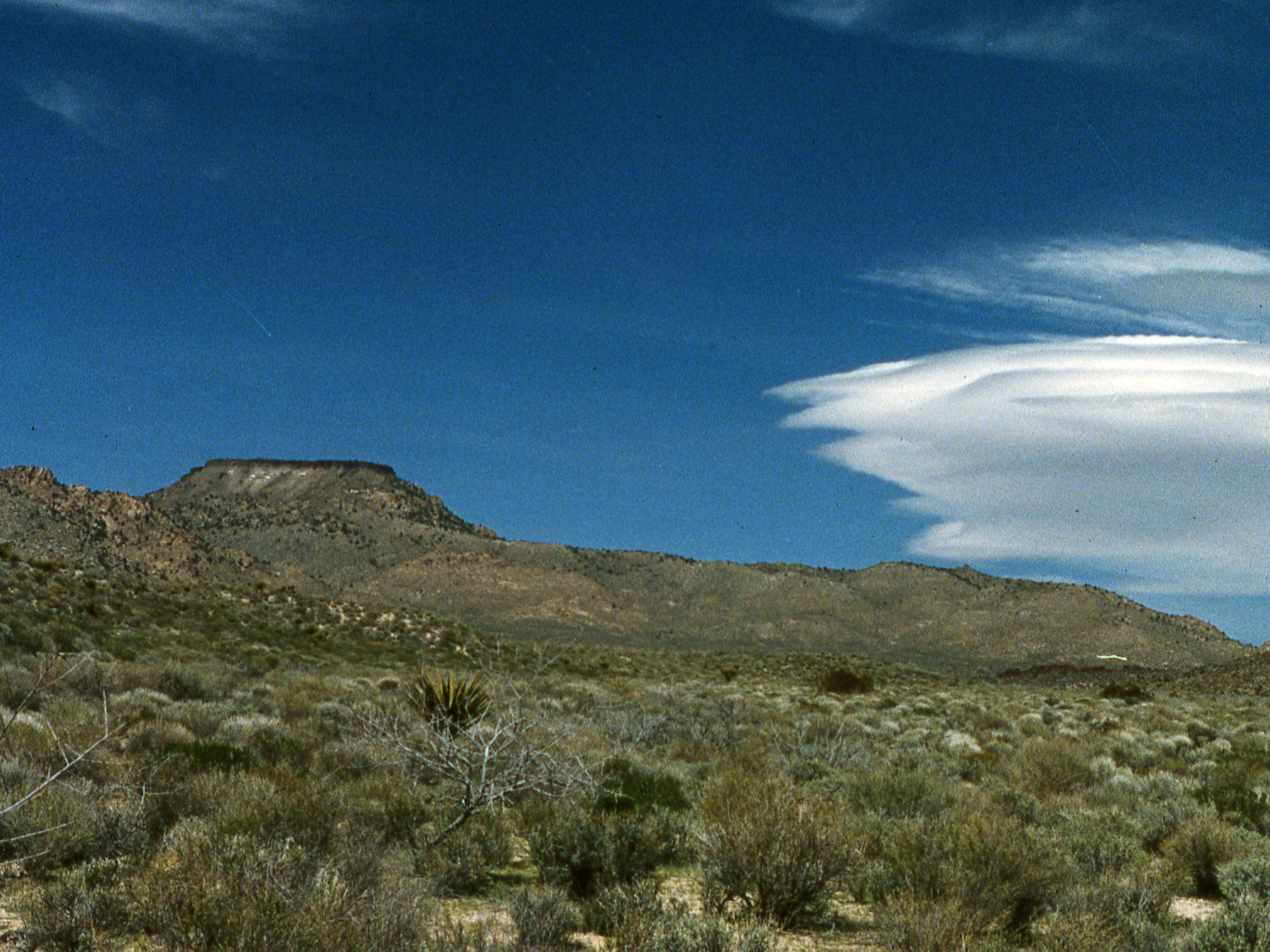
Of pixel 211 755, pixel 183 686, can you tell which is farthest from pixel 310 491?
pixel 211 755

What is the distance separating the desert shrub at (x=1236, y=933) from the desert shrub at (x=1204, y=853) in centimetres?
261

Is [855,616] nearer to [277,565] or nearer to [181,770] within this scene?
[277,565]

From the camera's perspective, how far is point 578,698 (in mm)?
24688

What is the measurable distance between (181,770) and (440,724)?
20.6 feet

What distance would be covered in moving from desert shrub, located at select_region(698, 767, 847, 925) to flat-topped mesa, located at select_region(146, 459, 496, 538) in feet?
424

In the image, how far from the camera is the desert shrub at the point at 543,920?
5828 mm

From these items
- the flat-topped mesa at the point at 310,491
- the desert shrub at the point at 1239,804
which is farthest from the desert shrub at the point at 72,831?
the flat-topped mesa at the point at 310,491

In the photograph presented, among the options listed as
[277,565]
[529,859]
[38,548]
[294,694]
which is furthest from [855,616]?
[529,859]

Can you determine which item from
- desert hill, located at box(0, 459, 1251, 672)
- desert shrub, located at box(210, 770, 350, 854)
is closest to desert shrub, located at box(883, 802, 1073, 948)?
desert shrub, located at box(210, 770, 350, 854)

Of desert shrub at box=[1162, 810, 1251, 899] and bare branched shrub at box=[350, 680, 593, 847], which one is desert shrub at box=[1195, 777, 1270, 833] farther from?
bare branched shrub at box=[350, 680, 593, 847]

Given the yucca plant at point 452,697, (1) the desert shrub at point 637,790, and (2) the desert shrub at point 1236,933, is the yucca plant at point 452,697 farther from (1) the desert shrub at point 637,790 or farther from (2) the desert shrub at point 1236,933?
(2) the desert shrub at point 1236,933

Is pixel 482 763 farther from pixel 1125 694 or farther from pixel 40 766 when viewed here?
pixel 1125 694

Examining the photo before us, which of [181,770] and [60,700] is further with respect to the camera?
[60,700]

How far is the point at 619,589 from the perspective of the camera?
383 feet
